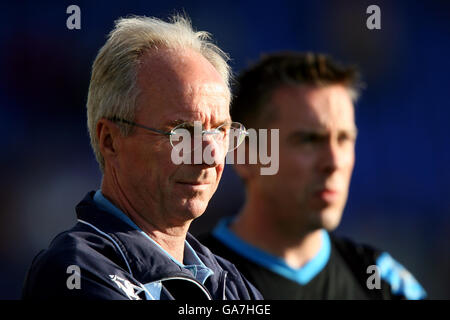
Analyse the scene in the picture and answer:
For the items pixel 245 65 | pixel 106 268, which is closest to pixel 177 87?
pixel 106 268

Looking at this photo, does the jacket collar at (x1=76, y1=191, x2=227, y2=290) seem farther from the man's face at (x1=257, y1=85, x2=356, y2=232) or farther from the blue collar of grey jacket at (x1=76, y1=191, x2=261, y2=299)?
the man's face at (x1=257, y1=85, x2=356, y2=232)

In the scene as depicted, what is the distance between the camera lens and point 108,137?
1.60 meters

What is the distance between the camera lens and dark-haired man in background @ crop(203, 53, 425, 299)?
2.93 meters

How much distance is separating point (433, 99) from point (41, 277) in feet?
15.6

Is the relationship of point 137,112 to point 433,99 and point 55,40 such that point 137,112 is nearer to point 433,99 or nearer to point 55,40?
point 55,40

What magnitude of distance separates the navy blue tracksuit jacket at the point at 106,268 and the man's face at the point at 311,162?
132 centimetres

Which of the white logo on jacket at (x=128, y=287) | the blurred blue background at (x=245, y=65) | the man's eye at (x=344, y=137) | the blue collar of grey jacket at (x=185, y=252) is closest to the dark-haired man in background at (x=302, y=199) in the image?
the man's eye at (x=344, y=137)

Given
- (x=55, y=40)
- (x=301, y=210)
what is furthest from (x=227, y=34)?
(x=301, y=210)

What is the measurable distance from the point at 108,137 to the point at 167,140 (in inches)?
6.9

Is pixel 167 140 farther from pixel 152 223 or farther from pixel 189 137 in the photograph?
pixel 152 223

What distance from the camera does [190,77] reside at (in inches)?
60.7

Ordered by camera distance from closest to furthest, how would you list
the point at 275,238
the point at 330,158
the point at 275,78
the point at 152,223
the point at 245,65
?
the point at 152,223 < the point at 330,158 < the point at 275,238 < the point at 275,78 < the point at 245,65

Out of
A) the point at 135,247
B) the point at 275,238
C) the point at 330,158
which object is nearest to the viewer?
the point at 135,247

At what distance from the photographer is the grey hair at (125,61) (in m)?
1.56
